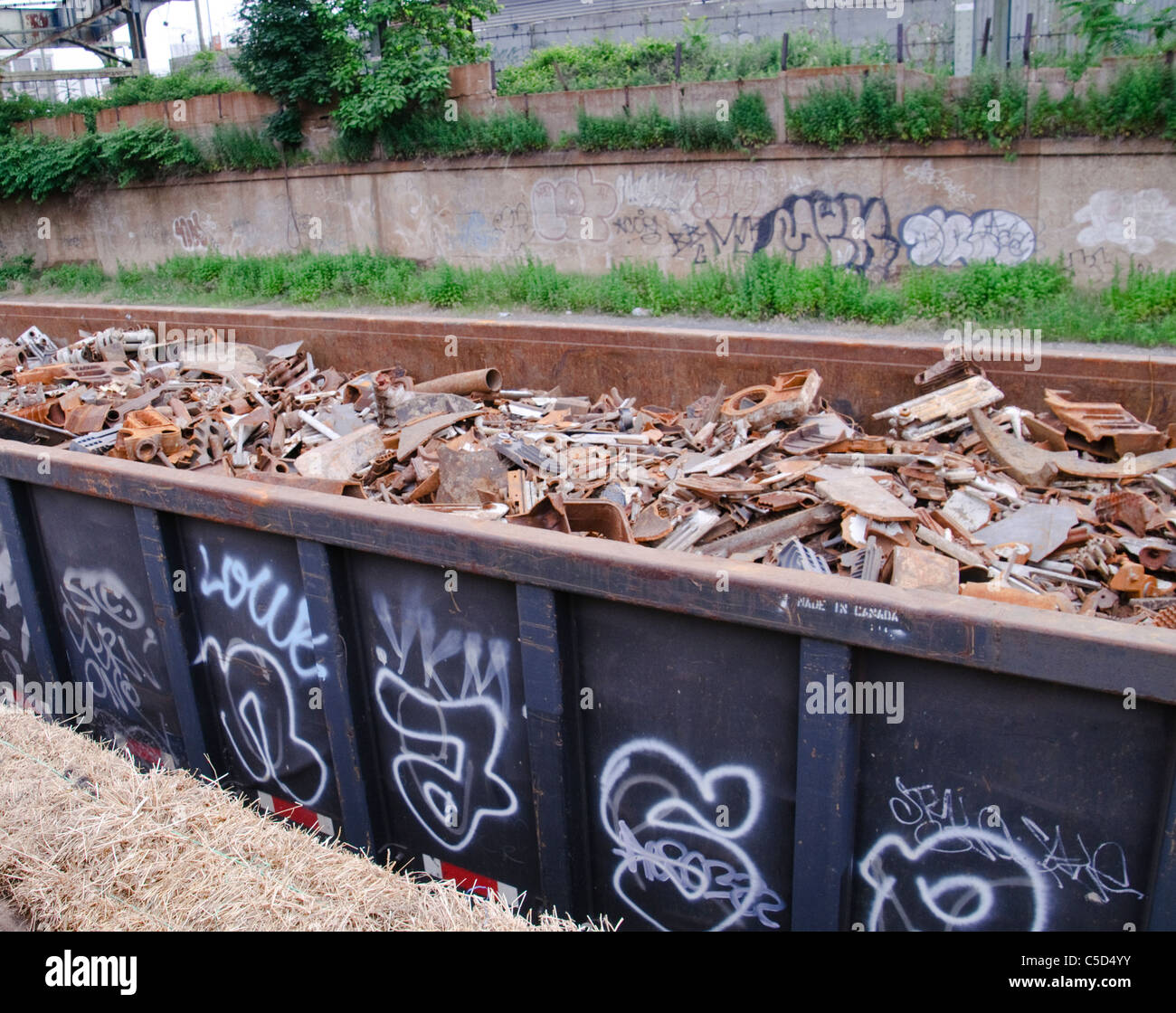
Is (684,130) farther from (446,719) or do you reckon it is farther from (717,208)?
(446,719)

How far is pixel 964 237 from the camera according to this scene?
12.3m

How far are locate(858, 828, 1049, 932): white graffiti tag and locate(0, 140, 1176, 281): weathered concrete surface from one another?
11.3m

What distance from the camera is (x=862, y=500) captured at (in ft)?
11.8

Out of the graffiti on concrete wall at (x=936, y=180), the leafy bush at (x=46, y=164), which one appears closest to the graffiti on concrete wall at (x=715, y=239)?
the graffiti on concrete wall at (x=936, y=180)

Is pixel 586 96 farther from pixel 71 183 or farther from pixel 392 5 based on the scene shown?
pixel 71 183

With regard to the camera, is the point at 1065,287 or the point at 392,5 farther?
the point at 392,5

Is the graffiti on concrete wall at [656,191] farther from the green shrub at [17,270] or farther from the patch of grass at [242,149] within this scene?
the green shrub at [17,270]

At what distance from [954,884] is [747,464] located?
7.78 ft

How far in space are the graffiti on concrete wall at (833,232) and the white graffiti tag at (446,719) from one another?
1086cm

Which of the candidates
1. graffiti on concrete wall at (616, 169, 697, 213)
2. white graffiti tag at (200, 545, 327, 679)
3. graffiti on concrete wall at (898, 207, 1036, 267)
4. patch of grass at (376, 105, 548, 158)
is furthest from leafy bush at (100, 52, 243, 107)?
white graffiti tag at (200, 545, 327, 679)

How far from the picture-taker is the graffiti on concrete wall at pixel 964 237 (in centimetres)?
1207

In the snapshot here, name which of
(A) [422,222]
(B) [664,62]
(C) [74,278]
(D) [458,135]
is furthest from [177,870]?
(C) [74,278]
